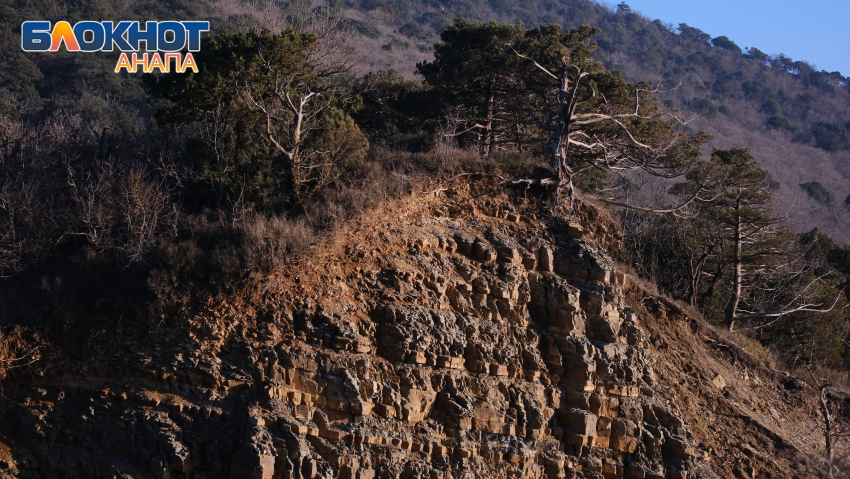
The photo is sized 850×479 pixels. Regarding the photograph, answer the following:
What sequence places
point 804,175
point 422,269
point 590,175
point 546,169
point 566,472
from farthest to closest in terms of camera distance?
point 804,175
point 590,175
point 546,169
point 422,269
point 566,472

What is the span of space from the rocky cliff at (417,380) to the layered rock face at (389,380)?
0.03 m

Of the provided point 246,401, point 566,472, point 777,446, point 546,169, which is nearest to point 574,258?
point 546,169

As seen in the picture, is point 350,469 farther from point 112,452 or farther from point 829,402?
point 829,402

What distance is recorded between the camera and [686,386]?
17.9 metres

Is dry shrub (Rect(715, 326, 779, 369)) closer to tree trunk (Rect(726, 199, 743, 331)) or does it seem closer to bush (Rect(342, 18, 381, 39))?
tree trunk (Rect(726, 199, 743, 331))

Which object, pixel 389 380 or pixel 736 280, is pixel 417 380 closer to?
pixel 389 380

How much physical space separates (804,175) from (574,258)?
7364 centimetres

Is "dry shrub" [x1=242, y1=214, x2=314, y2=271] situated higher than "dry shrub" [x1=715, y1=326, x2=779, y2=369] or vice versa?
"dry shrub" [x1=242, y1=214, x2=314, y2=271]

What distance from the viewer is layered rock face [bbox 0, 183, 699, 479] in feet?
45.2

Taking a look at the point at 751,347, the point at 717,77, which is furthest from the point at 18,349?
the point at 717,77

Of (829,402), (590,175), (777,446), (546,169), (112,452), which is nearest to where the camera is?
(112,452)

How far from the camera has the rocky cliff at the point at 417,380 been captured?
13.8m

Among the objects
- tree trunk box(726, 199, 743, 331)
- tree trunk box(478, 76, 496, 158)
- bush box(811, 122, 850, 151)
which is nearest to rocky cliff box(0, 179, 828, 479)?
tree trunk box(478, 76, 496, 158)

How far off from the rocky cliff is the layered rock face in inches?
1.3
